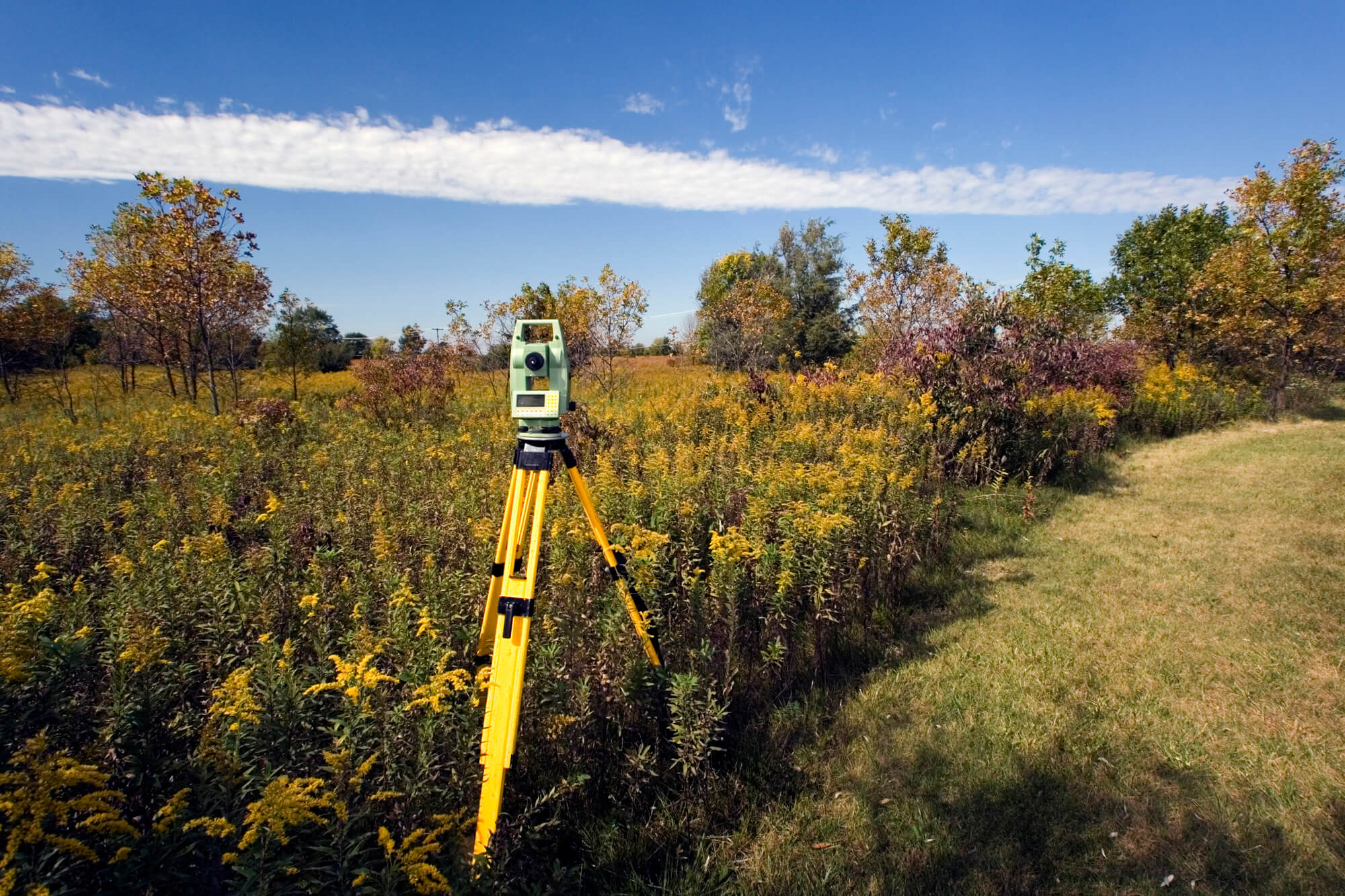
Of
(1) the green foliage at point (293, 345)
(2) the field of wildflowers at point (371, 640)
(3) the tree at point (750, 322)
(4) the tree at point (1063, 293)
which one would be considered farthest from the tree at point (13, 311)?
(4) the tree at point (1063, 293)

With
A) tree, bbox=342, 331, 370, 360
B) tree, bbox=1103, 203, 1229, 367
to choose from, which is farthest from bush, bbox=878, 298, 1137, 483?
tree, bbox=342, 331, 370, 360

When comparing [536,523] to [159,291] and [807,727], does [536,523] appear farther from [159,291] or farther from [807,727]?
[159,291]

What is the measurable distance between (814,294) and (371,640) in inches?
1229

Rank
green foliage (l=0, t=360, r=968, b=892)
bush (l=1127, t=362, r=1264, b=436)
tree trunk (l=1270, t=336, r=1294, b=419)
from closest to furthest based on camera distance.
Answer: green foliage (l=0, t=360, r=968, b=892)
bush (l=1127, t=362, r=1264, b=436)
tree trunk (l=1270, t=336, r=1294, b=419)

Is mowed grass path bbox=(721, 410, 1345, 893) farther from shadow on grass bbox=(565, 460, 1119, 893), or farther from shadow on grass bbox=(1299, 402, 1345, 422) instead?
shadow on grass bbox=(1299, 402, 1345, 422)

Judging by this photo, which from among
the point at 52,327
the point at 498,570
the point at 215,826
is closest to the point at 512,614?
the point at 498,570

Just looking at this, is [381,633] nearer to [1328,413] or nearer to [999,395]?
[999,395]

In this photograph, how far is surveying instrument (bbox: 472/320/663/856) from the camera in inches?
79.3

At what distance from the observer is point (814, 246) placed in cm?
3275

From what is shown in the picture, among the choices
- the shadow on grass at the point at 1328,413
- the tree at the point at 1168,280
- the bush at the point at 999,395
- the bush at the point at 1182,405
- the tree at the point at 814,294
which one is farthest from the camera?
the tree at the point at 814,294

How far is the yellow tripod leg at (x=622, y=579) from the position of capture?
2.51 metres

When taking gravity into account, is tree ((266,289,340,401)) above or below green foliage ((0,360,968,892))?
above

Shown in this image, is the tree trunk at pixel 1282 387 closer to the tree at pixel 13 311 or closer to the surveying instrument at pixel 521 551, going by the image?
the surveying instrument at pixel 521 551

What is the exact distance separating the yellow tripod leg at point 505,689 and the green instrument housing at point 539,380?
286 millimetres
